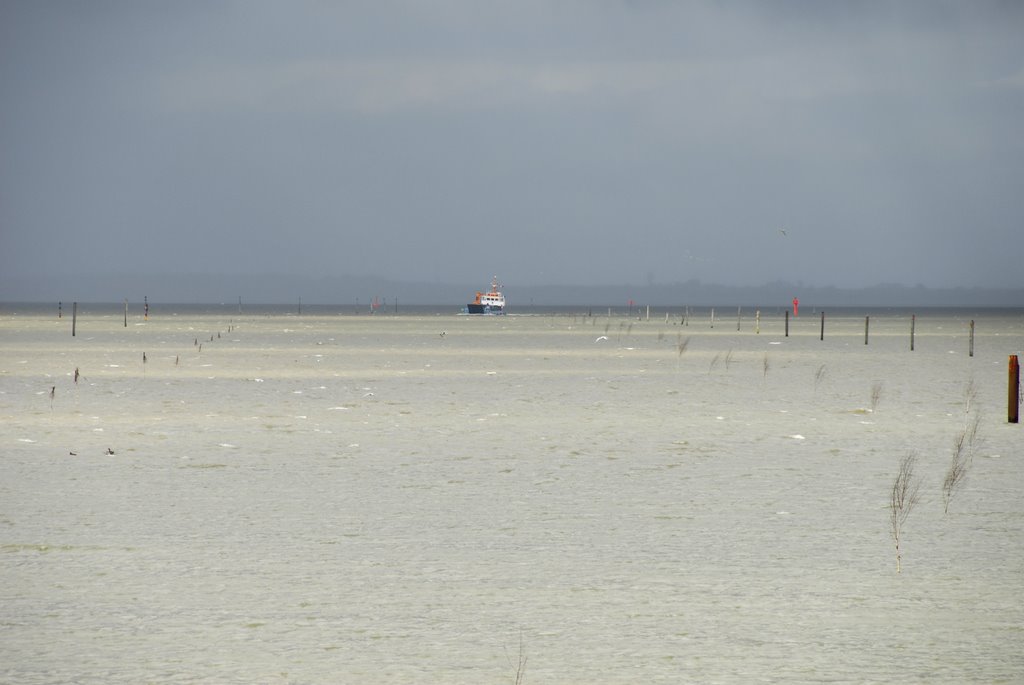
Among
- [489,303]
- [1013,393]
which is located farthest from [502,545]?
[489,303]

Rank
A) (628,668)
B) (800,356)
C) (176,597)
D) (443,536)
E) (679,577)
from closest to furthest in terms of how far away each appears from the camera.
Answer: (628,668)
(176,597)
(679,577)
(443,536)
(800,356)

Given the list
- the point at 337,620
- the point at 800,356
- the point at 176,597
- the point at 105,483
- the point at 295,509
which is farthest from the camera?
the point at 800,356

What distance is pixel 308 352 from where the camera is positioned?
157 ft

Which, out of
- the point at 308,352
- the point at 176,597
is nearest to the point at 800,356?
the point at 308,352

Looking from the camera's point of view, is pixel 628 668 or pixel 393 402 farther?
pixel 393 402

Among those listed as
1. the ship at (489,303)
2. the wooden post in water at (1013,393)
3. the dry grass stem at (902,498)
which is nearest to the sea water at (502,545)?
the dry grass stem at (902,498)

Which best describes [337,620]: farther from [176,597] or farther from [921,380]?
[921,380]

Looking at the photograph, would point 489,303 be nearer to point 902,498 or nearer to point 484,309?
point 484,309

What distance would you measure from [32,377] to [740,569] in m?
25.7

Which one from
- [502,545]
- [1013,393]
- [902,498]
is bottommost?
[502,545]

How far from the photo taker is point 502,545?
998 centimetres

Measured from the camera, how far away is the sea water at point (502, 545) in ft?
22.5

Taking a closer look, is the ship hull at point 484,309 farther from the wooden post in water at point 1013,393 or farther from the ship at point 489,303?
the wooden post in water at point 1013,393

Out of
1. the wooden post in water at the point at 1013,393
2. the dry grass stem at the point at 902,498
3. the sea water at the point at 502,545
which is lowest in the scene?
the sea water at the point at 502,545
